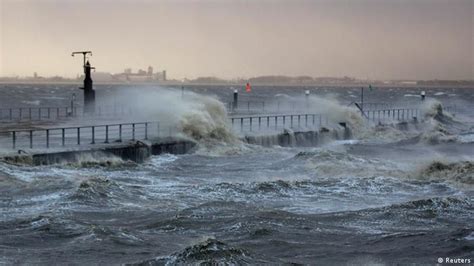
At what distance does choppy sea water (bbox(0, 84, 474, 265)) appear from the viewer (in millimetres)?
11328

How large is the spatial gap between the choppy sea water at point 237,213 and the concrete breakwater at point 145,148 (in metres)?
0.52

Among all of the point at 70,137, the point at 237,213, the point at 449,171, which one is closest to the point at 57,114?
the point at 70,137

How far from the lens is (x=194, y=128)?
33969 mm

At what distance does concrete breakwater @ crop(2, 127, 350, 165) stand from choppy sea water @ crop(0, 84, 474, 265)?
1.72ft

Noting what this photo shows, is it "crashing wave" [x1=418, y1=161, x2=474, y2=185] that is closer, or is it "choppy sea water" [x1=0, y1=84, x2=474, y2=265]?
"choppy sea water" [x1=0, y1=84, x2=474, y2=265]

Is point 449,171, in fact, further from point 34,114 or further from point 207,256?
point 34,114

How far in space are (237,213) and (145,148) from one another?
1256cm

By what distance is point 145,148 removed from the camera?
87.4 ft

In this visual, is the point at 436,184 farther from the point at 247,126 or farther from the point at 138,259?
the point at 247,126

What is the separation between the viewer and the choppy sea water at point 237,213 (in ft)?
37.2

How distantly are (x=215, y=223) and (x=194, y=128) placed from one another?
20497mm

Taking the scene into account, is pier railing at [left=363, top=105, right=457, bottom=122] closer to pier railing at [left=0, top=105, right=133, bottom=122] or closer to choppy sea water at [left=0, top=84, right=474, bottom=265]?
pier railing at [left=0, top=105, right=133, bottom=122]

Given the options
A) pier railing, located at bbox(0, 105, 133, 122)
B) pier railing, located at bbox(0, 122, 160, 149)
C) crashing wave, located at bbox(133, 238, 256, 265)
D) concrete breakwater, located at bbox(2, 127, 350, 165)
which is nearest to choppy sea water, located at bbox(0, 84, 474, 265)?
crashing wave, located at bbox(133, 238, 256, 265)

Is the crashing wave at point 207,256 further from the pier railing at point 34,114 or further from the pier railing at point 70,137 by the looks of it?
the pier railing at point 34,114
